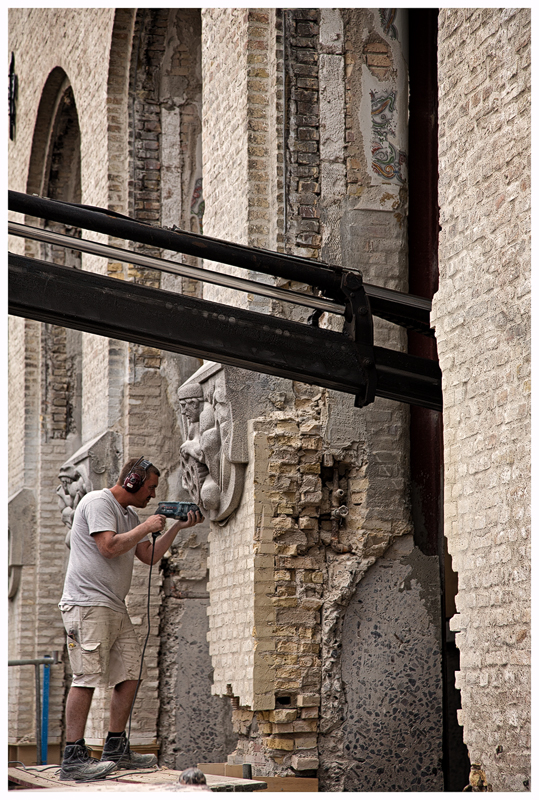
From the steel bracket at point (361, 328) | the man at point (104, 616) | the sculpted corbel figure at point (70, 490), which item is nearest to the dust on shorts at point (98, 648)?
the man at point (104, 616)

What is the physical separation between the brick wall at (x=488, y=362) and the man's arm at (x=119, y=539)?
177 cm

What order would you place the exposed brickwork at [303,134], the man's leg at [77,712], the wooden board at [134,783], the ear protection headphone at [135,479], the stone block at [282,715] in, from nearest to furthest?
the wooden board at [134,783] → the man's leg at [77,712] → the ear protection headphone at [135,479] → the stone block at [282,715] → the exposed brickwork at [303,134]

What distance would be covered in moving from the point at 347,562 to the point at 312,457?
715 mm

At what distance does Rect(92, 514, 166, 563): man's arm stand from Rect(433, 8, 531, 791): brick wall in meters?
1.77

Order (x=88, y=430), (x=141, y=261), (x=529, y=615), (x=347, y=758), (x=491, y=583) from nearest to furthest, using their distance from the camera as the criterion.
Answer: (x=529, y=615) → (x=491, y=583) → (x=141, y=261) → (x=347, y=758) → (x=88, y=430)

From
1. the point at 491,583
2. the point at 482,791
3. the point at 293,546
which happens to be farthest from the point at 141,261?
the point at 482,791

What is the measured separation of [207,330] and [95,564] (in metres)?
1.46

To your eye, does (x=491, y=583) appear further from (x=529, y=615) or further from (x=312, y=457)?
(x=312, y=457)

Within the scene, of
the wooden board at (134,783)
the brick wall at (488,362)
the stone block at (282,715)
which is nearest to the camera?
the brick wall at (488,362)

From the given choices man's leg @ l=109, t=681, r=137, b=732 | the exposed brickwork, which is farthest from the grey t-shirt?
the exposed brickwork

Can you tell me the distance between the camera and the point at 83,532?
5852 millimetres

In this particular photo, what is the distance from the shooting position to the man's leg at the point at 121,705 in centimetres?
576

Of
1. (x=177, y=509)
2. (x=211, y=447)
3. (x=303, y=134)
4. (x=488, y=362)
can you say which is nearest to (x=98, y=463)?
(x=211, y=447)

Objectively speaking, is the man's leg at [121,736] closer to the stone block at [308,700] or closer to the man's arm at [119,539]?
the man's arm at [119,539]
